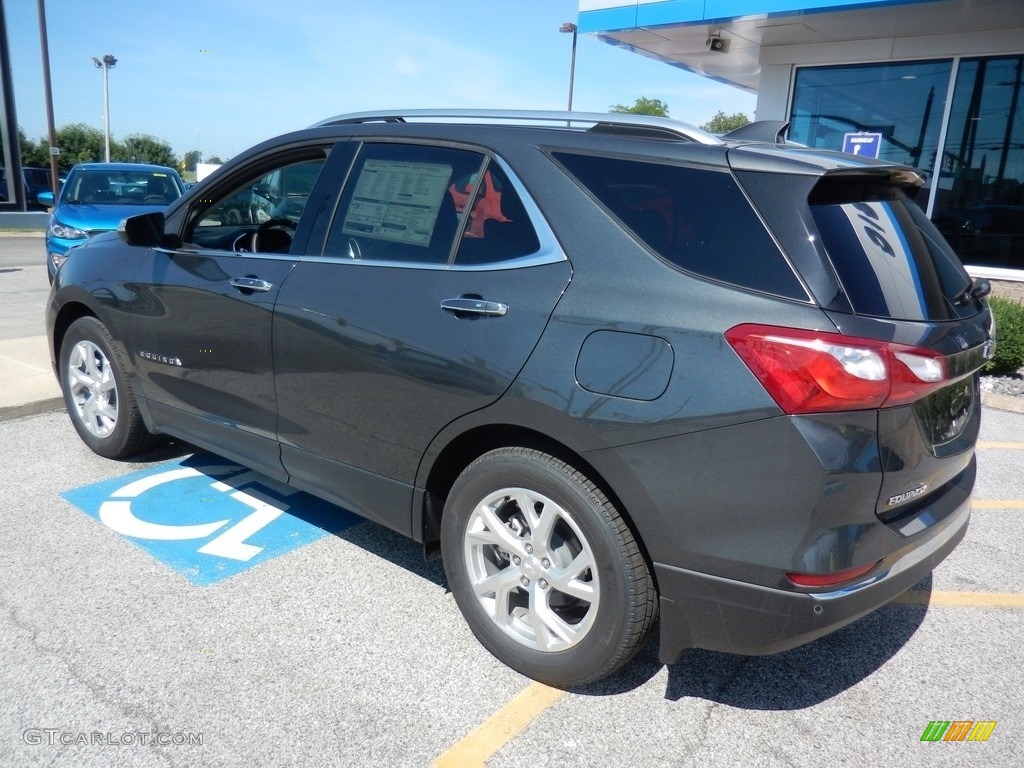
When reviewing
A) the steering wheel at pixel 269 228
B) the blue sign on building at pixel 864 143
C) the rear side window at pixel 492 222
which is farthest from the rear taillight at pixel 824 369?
the blue sign on building at pixel 864 143

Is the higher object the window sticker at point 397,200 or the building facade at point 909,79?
the building facade at point 909,79

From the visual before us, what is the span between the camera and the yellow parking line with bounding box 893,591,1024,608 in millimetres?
3486

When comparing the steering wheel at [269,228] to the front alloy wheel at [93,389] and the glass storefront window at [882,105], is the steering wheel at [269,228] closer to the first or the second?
the front alloy wheel at [93,389]

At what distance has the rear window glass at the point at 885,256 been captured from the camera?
2.27m

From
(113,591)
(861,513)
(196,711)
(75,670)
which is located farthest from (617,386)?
(113,591)

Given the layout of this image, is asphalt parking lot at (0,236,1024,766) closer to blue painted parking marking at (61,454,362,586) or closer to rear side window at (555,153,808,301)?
blue painted parking marking at (61,454,362,586)

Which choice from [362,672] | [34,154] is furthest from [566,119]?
[34,154]

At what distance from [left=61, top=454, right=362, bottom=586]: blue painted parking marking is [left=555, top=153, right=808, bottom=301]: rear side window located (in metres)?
2.23

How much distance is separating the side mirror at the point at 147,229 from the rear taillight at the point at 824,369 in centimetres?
310

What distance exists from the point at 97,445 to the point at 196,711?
257cm

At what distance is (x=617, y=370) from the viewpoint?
2.38 metres

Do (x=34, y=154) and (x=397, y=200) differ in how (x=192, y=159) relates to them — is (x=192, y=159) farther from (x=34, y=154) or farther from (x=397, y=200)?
(x=397, y=200)

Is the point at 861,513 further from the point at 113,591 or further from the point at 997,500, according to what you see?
the point at 997,500

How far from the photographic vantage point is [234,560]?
3.54 meters
